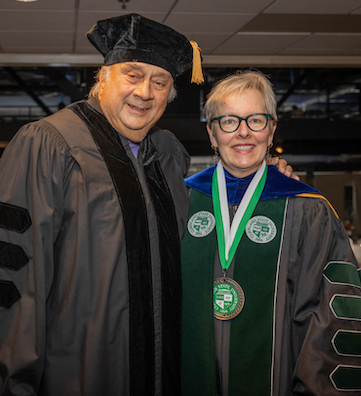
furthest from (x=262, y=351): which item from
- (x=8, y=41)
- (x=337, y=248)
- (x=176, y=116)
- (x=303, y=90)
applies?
(x=303, y=90)

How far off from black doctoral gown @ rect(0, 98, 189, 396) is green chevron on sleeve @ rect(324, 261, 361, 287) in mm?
577

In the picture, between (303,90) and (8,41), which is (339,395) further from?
(303,90)

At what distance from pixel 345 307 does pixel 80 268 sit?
93cm

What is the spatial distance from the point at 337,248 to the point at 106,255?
0.84m

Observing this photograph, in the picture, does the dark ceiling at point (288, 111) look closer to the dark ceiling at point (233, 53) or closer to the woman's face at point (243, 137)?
the dark ceiling at point (233, 53)

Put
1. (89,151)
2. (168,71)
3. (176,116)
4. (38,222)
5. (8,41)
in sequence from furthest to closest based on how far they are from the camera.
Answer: (176,116)
(8,41)
(168,71)
(89,151)
(38,222)

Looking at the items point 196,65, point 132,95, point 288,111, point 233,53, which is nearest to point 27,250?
point 132,95

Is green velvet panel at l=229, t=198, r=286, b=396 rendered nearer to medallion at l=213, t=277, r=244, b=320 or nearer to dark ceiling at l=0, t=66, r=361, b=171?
medallion at l=213, t=277, r=244, b=320

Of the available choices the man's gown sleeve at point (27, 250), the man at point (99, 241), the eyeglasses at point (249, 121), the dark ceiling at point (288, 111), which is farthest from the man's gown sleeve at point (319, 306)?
the dark ceiling at point (288, 111)

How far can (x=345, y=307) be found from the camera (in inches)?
61.4

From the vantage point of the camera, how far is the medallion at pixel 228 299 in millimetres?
1622

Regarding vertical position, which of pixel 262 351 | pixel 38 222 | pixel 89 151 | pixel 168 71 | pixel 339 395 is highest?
pixel 168 71

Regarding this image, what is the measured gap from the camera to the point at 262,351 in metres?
1.62

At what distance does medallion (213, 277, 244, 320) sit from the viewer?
1622mm
